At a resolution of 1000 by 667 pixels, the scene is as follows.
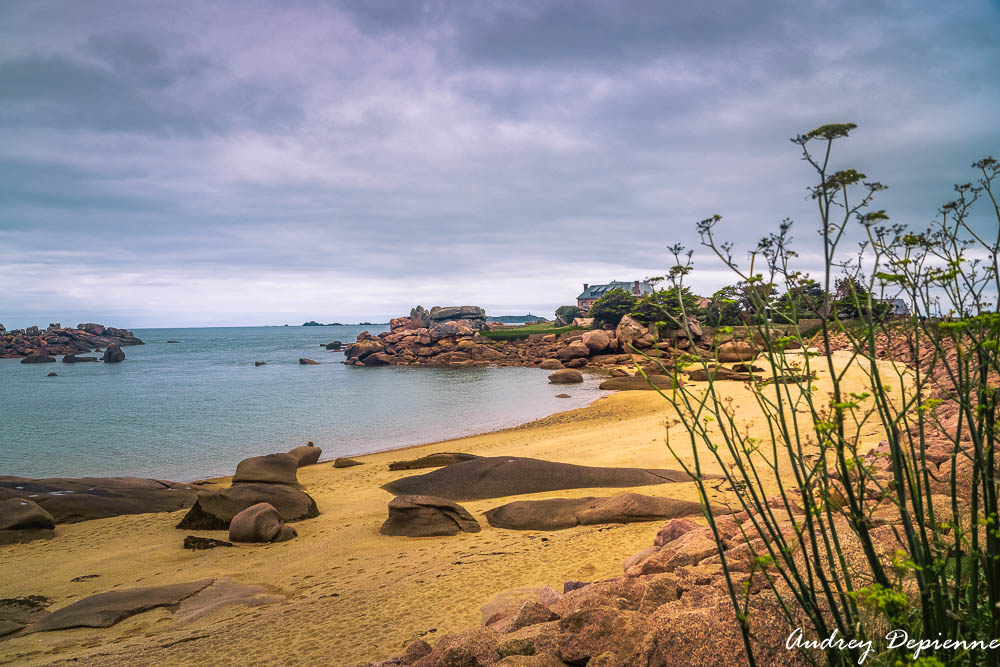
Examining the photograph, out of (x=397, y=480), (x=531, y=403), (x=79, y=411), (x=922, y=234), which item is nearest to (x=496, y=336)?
(x=531, y=403)

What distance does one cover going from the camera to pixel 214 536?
9758 mm

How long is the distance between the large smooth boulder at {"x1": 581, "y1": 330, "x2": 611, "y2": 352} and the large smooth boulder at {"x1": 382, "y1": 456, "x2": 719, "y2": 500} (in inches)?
1461

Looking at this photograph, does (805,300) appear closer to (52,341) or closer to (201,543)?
(201,543)

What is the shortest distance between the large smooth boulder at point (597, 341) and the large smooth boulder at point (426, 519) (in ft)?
132

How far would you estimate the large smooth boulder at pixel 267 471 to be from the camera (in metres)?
12.6

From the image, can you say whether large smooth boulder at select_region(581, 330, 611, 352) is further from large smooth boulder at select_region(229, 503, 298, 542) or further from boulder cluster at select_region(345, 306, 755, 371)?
large smooth boulder at select_region(229, 503, 298, 542)

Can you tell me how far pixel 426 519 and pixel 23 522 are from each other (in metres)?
7.36

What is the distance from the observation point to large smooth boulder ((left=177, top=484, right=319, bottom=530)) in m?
10.1

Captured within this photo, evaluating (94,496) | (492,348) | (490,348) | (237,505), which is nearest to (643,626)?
(237,505)

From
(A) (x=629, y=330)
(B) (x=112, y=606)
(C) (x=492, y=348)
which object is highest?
(A) (x=629, y=330)

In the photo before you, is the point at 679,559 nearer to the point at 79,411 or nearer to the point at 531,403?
the point at 531,403

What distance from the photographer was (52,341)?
4124 inches

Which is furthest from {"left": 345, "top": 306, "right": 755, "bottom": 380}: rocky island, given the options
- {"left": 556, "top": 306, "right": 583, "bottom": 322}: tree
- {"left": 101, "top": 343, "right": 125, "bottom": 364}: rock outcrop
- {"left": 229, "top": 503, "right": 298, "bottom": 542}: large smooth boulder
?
{"left": 229, "top": 503, "right": 298, "bottom": 542}: large smooth boulder

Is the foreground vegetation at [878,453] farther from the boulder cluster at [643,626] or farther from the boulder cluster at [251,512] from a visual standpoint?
the boulder cluster at [251,512]
